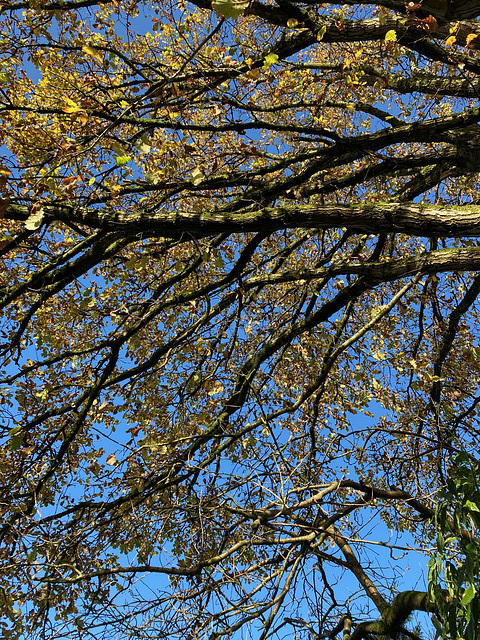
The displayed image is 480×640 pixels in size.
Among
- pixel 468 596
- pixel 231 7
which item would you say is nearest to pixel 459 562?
pixel 468 596

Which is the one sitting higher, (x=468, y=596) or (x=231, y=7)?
(x=231, y=7)

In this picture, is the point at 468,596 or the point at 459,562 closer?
the point at 468,596

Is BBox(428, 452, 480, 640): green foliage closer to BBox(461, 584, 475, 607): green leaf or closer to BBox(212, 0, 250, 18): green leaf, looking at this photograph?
BBox(461, 584, 475, 607): green leaf

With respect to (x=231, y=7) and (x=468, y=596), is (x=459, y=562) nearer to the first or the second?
(x=468, y=596)

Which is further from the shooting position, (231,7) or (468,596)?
(231,7)

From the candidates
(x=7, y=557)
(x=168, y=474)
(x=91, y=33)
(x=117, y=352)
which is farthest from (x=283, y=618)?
(x=91, y=33)

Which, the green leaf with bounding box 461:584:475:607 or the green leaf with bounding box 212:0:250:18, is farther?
the green leaf with bounding box 212:0:250:18

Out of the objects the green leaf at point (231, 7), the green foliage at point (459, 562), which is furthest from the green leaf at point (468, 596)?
the green leaf at point (231, 7)

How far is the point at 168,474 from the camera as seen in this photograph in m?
5.40

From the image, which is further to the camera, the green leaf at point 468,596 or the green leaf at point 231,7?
the green leaf at point 231,7

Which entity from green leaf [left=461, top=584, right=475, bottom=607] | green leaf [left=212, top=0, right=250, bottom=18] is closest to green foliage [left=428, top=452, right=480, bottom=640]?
green leaf [left=461, top=584, right=475, bottom=607]

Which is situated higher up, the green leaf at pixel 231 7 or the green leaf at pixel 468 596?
the green leaf at pixel 231 7

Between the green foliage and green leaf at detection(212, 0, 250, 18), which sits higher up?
green leaf at detection(212, 0, 250, 18)

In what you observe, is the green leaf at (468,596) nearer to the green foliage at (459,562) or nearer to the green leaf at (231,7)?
the green foliage at (459,562)
